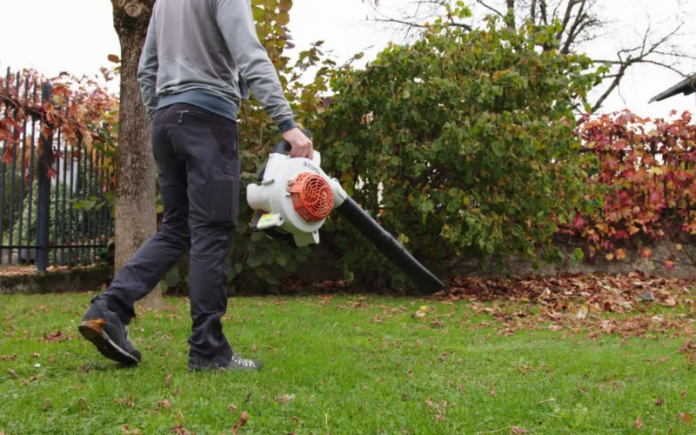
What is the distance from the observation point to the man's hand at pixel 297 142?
272cm

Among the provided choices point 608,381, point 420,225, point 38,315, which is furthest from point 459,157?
point 38,315

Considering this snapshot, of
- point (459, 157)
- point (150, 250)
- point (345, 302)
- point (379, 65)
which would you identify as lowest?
point (345, 302)

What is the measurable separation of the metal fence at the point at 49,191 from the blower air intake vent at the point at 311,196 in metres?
4.07

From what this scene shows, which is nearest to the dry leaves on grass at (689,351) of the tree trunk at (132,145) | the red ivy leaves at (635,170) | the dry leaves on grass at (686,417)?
the dry leaves on grass at (686,417)

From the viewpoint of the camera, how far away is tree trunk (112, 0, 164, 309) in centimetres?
458

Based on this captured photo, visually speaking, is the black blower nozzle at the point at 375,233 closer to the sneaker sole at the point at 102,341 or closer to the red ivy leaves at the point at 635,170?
the sneaker sole at the point at 102,341

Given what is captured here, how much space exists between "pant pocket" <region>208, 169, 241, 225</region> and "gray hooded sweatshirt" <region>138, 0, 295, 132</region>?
28 centimetres

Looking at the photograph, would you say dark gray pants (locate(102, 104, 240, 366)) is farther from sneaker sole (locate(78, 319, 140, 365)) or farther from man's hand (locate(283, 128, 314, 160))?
man's hand (locate(283, 128, 314, 160))

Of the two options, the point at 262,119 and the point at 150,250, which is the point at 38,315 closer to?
the point at 150,250

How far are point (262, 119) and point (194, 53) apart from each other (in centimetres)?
334

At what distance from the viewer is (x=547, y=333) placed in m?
4.02

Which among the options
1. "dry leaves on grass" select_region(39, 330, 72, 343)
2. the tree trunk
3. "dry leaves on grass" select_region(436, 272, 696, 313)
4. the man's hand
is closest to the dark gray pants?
the man's hand

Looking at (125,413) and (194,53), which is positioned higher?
(194,53)

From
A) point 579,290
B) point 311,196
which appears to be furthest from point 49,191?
point 579,290
